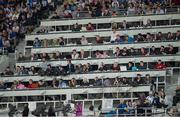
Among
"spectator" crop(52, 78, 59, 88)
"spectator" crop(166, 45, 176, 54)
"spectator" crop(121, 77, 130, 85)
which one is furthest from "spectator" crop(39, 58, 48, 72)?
"spectator" crop(166, 45, 176, 54)

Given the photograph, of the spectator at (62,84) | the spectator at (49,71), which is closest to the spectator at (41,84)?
the spectator at (49,71)

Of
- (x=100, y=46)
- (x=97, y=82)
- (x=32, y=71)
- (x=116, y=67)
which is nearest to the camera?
(x=97, y=82)

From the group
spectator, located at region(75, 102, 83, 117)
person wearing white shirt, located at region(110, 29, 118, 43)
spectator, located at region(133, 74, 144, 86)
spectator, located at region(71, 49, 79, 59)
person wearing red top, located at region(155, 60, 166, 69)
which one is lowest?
spectator, located at region(75, 102, 83, 117)

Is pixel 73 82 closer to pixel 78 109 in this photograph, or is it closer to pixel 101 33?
pixel 78 109

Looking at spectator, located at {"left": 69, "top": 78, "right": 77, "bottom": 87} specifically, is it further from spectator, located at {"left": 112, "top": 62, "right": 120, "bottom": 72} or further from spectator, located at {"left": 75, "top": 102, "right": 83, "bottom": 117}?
spectator, located at {"left": 112, "top": 62, "right": 120, "bottom": 72}

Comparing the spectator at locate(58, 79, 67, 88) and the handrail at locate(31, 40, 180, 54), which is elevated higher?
the handrail at locate(31, 40, 180, 54)

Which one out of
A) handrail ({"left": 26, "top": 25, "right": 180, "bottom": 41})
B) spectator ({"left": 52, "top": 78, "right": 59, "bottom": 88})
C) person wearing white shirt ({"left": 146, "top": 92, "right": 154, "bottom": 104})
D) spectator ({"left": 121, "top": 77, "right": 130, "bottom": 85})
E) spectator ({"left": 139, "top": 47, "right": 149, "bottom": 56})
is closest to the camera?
person wearing white shirt ({"left": 146, "top": 92, "right": 154, "bottom": 104})

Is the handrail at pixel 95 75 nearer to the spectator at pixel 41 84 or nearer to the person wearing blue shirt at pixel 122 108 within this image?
the spectator at pixel 41 84

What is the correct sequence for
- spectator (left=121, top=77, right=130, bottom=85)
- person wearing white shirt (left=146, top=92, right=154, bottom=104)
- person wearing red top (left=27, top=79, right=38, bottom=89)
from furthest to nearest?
person wearing red top (left=27, top=79, right=38, bottom=89), spectator (left=121, top=77, right=130, bottom=85), person wearing white shirt (left=146, top=92, right=154, bottom=104)

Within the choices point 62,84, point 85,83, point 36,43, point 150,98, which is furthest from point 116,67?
point 36,43

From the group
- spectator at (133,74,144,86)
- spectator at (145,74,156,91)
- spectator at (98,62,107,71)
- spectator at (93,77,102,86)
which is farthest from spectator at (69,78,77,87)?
spectator at (145,74,156,91)

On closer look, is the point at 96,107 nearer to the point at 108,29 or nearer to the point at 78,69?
the point at 78,69

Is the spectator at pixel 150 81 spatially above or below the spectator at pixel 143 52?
below

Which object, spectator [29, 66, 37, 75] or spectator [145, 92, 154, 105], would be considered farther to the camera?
spectator [29, 66, 37, 75]
